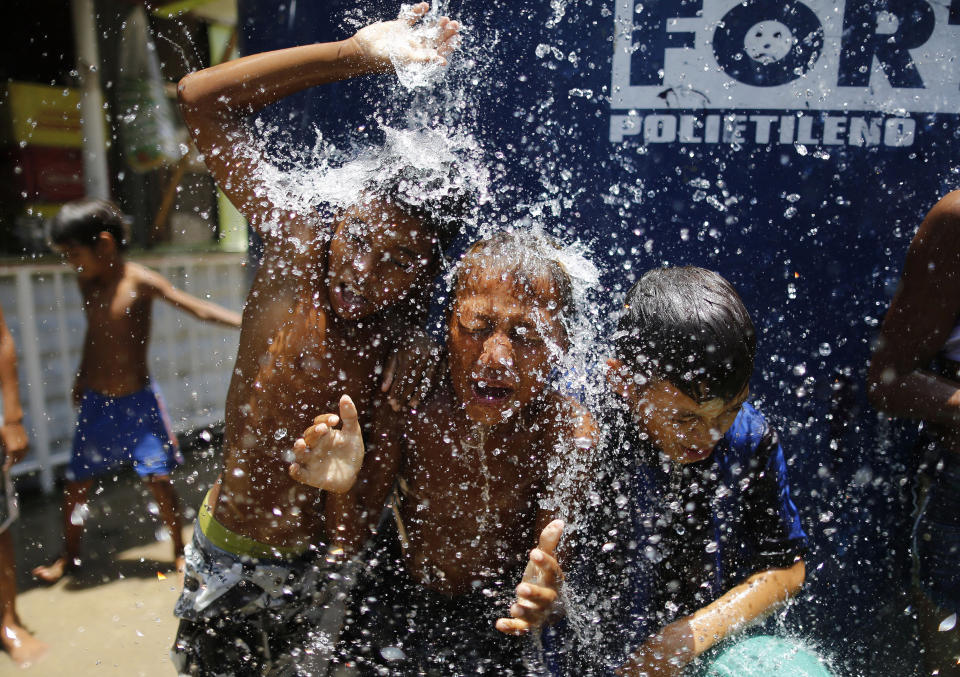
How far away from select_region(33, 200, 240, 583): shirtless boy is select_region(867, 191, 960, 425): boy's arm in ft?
7.37

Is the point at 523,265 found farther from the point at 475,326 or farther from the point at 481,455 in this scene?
the point at 481,455

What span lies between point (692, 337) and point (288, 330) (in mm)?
967

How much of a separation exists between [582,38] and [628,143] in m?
0.33

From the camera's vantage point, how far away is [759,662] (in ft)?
4.76

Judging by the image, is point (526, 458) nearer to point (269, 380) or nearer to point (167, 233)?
point (269, 380)

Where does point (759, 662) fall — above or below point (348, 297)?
below

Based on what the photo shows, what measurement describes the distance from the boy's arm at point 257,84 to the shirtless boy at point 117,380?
1065 millimetres

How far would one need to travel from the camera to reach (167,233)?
4348 millimetres

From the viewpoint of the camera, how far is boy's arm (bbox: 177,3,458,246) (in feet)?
5.03

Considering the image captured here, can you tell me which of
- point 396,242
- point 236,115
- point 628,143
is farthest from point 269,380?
point 628,143

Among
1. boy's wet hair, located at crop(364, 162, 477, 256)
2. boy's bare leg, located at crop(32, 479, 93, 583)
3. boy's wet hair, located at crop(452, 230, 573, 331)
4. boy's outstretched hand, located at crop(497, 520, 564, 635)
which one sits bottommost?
boy's bare leg, located at crop(32, 479, 93, 583)

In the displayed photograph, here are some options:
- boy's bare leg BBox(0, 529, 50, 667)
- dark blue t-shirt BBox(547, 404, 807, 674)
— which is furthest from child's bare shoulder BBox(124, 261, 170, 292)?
dark blue t-shirt BBox(547, 404, 807, 674)

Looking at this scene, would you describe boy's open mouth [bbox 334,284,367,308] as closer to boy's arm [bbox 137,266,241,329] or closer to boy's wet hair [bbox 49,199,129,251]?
boy's arm [bbox 137,266,241,329]

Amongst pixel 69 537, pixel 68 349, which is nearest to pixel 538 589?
pixel 69 537
